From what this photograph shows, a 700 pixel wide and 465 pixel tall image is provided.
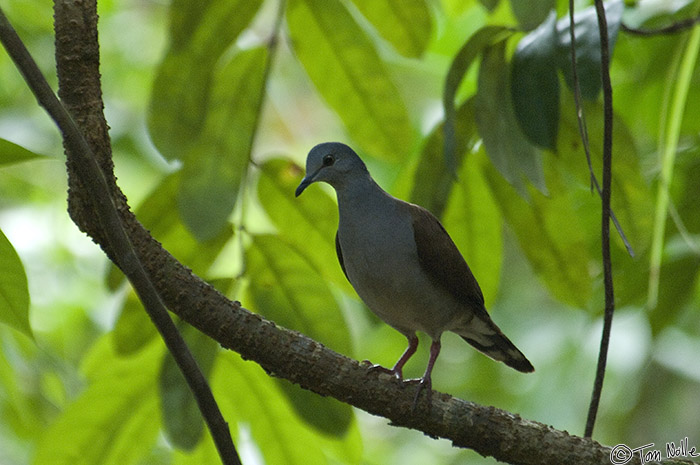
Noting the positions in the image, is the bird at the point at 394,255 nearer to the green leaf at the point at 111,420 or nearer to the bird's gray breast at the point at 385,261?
the bird's gray breast at the point at 385,261

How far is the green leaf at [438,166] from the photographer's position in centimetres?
286

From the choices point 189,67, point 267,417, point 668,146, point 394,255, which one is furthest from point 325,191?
point 668,146

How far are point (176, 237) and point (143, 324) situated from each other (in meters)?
0.35

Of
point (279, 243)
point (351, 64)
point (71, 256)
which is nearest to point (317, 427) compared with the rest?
point (279, 243)

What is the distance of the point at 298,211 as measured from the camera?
2.99 meters

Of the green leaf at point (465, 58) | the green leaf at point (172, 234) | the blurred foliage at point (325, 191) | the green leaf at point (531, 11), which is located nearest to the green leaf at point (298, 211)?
the blurred foliage at point (325, 191)

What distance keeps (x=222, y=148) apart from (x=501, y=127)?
40.4 inches

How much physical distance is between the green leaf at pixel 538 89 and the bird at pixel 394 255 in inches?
19.5

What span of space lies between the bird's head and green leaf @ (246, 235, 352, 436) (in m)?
0.38

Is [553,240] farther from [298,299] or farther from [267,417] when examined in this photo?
[267,417]

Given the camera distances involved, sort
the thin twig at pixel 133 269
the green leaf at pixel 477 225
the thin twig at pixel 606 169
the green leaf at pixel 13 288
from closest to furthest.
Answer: the thin twig at pixel 133 269 → the green leaf at pixel 13 288 → the thin twig at pixel 606 169 → the green leaf at pixel 477 225

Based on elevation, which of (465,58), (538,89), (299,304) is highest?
(465,58)

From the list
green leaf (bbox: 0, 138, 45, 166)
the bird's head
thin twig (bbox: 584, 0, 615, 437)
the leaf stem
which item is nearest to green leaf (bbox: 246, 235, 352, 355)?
the bird's head

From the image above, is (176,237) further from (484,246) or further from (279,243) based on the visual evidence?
(484,246)
